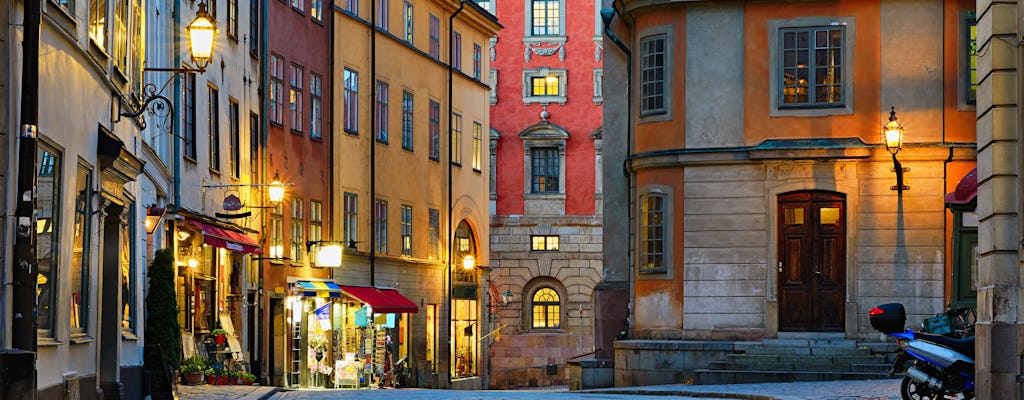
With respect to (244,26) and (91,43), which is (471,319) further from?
(91,43)

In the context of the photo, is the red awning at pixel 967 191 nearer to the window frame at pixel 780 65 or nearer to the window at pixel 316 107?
the window frame at pixel 780 65

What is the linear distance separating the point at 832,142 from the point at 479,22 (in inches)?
972

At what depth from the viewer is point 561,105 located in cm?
6481

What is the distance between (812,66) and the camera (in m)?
30.2

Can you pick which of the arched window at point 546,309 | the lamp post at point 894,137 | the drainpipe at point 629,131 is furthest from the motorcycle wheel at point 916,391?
the arched window at point 546,309

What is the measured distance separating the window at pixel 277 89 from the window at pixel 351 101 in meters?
4.60

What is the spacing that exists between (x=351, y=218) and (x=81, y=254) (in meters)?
24.5

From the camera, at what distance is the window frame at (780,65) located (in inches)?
1179

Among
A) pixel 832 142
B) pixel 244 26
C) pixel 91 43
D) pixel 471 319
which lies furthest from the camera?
pixel 471 319

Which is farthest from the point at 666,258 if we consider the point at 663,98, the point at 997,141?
the point at 997,141

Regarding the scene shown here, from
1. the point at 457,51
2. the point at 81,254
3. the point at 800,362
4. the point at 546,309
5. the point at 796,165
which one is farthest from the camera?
the point at 546,309

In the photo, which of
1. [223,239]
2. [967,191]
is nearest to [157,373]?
[223,239]

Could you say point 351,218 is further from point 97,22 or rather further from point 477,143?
point 97,22

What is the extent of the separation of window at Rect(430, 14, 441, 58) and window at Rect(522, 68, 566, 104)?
1490 centimetres
